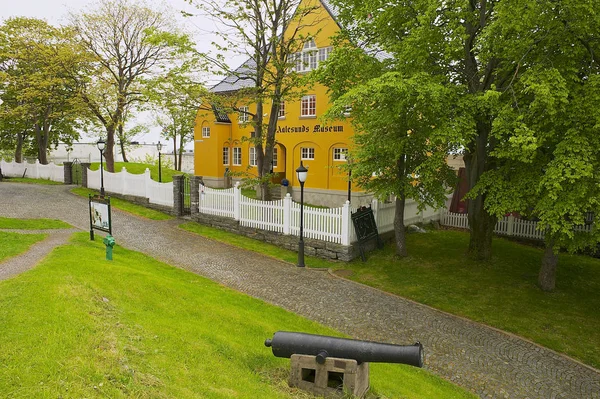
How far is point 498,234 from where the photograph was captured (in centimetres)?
1812

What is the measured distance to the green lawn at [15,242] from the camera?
10547 millimetres

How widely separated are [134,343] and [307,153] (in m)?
21.3

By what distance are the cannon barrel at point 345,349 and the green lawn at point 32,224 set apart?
13.3 meters

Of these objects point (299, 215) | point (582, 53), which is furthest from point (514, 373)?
point (299, 215)

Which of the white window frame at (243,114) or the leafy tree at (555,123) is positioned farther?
the white window frame at (243,114)

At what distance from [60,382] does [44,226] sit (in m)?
13.3

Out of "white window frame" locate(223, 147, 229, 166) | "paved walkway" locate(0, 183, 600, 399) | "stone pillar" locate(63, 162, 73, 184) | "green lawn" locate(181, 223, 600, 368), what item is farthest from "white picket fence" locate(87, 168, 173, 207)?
"white window frame" locate(223, 147, 229, 166)

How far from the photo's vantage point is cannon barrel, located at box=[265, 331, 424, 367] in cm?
464

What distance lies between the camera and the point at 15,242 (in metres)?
11.8

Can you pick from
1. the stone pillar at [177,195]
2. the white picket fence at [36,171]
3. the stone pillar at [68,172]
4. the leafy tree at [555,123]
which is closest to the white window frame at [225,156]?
the stone pillar at [68,172]

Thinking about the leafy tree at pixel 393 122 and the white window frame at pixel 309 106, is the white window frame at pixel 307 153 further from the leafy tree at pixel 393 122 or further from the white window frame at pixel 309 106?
the leafy tree at pixel 393 122

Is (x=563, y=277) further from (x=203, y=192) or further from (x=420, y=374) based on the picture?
(x=203, y=192)

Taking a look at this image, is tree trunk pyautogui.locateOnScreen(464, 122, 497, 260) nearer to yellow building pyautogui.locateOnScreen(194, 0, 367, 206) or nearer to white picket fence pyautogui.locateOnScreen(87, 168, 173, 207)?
yellow building pyautogui.locateOnScreen(194, 0, 367, 206)

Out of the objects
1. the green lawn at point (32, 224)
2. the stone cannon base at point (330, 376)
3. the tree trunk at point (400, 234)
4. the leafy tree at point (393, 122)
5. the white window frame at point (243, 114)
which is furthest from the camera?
the white window frame at point (243, 114)
